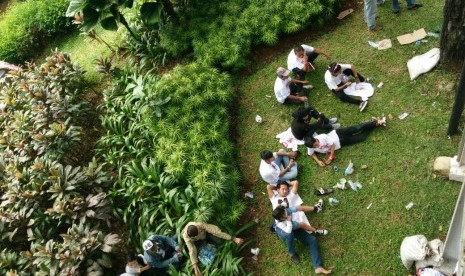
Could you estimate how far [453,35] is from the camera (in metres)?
7.00

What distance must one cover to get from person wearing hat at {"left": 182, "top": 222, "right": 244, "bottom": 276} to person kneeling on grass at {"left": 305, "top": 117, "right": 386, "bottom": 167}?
6.31 ft

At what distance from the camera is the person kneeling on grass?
23.3 ft

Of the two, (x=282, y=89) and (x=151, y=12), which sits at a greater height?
(x=151, y=12)

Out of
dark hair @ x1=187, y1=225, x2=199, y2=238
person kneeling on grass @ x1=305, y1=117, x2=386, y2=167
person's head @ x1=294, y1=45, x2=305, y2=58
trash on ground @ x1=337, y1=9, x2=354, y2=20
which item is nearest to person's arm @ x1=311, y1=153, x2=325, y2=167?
person kneeling on grass @ x1=305, y1=117, x2=386, y2=167

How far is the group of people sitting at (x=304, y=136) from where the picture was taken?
6.25 metres

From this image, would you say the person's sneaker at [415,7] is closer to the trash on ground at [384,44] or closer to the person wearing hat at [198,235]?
the trash on ground at [384,44]

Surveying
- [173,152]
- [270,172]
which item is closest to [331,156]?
[270,172]

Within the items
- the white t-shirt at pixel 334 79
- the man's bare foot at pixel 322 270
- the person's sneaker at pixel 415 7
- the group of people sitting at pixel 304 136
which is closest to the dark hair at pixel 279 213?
the group of people sitting at pixel 304 136

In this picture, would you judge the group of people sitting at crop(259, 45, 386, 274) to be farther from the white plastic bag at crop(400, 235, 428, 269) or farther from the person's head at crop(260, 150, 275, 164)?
the white plastic bag at crop(400, 235, 428, 269)

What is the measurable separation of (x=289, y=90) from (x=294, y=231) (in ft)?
8.99

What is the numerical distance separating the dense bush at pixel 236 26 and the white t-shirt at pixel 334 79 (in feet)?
4.88

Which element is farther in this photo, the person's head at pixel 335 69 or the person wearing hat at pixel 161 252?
the person's head at pixel 335 69

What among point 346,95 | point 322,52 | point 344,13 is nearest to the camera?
point 346,95

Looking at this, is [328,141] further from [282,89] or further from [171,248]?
[171,248]
